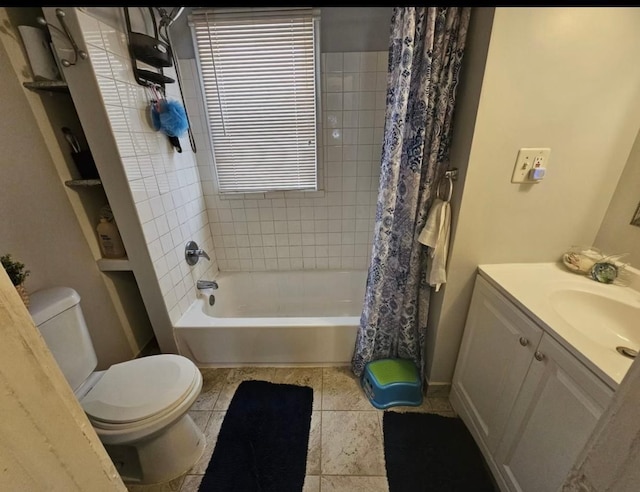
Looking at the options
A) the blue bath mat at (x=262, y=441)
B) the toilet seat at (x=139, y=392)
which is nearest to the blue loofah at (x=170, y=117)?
the toilet seat at (x=139, y=392)

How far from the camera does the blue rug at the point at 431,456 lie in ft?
3.71

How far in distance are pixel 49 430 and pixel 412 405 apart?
1526 millimetres

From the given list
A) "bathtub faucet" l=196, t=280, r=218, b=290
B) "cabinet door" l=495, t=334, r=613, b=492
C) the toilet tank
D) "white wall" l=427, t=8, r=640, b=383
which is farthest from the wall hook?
"cabinet door" l=495, t=334, r=613, b=492

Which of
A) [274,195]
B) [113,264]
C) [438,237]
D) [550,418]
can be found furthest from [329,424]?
[274,195]

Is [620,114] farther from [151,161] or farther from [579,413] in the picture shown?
[151,161]

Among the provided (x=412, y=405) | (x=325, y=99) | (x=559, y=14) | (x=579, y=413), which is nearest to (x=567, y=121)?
(x=559, y=14)

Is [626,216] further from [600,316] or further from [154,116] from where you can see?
[154,116]

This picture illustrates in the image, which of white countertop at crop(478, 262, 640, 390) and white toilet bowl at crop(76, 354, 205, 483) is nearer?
white countertop at crop(478, 262, 640, 390)

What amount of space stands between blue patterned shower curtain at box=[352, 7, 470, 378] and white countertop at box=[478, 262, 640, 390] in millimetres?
368

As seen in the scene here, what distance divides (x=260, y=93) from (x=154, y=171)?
2.82 ft

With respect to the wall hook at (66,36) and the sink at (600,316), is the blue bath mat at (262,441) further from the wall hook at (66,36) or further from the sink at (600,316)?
the wall hook at (66,36)

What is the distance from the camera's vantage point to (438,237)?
1167 mm

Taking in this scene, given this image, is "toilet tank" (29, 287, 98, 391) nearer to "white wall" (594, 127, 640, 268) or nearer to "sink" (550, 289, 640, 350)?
"sink" (550, 289, 640, 350)

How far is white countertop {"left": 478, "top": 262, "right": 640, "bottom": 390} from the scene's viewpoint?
27.8 inches
